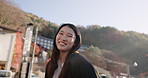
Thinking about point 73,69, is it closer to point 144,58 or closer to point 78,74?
point 78,74

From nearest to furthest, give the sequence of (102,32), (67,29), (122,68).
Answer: (67,29), (122,68), (102,32)

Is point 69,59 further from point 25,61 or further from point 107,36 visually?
point 107,36

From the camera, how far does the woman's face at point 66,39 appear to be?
112cm

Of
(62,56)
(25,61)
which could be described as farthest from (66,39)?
(25,61)

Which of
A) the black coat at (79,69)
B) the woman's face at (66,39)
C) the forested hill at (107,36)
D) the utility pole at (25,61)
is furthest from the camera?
the forested hill at (107,36)

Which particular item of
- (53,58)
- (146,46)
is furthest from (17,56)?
(146,46)

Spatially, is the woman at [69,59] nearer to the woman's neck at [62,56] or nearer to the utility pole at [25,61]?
the woman's neck at [62,56]

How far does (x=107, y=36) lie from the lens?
4244 centimetres

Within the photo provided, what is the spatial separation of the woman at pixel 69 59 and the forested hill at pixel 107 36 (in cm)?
2142

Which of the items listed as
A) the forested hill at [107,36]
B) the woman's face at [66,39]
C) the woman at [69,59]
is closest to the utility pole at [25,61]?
the woman at [69,59]

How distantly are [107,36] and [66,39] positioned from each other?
140ft

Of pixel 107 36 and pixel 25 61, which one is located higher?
pixel 107 36

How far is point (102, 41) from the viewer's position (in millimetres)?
41156

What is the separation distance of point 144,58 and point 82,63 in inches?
1369
